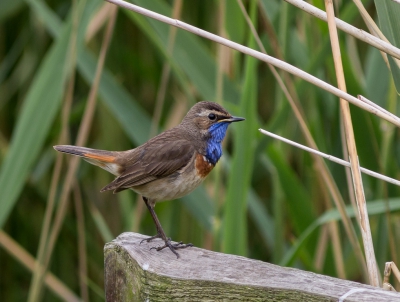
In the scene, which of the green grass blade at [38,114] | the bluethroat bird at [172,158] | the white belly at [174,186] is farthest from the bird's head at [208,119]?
the green grass blade at [38,114]

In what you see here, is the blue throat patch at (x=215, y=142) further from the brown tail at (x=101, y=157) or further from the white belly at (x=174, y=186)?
the brown tail at (x=101, y=157)

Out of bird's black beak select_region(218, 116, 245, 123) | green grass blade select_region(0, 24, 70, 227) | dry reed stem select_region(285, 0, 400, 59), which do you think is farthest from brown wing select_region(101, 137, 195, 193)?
dry reed stem select_region(285, 0, 400, 59)

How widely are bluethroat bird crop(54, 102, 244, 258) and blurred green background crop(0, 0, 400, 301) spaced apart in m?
0.11

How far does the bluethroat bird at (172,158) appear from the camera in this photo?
10.1 ft

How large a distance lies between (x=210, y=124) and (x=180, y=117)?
3.14 ft

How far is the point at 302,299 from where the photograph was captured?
1387 millimetres

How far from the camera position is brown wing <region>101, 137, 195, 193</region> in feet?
10.0

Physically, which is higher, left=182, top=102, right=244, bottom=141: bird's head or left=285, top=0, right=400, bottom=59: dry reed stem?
left=285, top=0, right=400, bottom=59: dry reed stem

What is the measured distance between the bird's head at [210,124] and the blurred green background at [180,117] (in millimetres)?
73

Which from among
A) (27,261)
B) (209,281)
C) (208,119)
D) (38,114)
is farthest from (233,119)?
(27,261)

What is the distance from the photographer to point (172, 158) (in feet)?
10.3

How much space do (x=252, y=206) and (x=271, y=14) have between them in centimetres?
103

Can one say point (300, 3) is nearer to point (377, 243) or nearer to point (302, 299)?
point (302, 299)

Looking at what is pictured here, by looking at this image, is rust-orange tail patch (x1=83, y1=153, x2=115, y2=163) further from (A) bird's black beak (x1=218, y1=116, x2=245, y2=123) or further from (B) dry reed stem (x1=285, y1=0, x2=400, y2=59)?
(B) dry reed stem (x1=285, y1=0, x2=400, y2=59)
